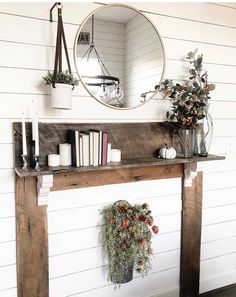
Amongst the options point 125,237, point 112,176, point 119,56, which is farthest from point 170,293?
point 119,56

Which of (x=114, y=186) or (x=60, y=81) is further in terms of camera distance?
(x=114, y=186)

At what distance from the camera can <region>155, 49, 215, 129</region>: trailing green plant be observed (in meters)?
1.79

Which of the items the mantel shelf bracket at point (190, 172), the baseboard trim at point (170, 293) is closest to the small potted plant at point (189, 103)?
the mantel shelf bracket at point (190, 172)

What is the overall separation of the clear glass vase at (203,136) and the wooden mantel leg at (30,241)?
3.41ft

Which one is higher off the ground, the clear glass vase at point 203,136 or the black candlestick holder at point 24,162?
the clear glass vase at point 203,136

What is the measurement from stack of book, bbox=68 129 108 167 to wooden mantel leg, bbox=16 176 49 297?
0.95 feet

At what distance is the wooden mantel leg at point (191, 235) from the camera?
2059 millimetres

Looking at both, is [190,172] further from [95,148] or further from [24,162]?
[24,162]

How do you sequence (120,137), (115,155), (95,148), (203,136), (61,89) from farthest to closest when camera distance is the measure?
(203,136), (120,137), (115,155), (95,148), (61,89)

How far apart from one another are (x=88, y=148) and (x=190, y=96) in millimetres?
732

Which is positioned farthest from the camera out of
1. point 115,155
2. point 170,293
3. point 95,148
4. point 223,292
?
point 223,292

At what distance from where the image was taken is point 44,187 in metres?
1.54

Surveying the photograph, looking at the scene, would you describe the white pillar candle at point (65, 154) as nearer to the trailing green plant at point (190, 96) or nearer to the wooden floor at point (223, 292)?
the trailing green plant at point (190, 96)

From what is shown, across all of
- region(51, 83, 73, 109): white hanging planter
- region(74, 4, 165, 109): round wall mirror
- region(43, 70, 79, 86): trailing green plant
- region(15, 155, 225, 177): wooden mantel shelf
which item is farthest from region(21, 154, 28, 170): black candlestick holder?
region(74, 4, 165, 109): round wall mirror
